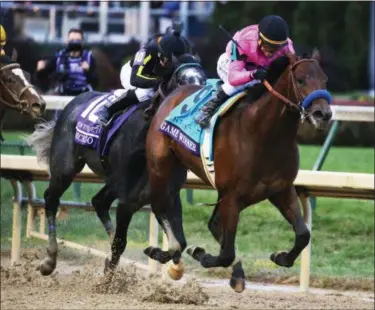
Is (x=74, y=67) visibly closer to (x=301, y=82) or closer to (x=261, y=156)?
(x=261, y=156)

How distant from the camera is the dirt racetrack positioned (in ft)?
27.1

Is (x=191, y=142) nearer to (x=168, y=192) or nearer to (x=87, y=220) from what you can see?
(x=168, y=192)

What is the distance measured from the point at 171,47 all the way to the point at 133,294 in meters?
1.73

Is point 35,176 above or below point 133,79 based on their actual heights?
below

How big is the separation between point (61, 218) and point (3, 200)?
817 millimetres

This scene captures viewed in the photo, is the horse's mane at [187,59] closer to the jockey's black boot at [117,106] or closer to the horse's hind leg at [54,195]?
the jockey's black boot at [117,106]

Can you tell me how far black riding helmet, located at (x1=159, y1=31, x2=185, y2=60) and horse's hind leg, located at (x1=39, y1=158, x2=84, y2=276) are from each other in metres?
1.27

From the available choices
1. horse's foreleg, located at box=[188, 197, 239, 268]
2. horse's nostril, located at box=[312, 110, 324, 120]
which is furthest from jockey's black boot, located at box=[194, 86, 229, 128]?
horse's nostril, located at box=[312, 110, 324, 120]

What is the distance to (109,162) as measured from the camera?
8.93 meters

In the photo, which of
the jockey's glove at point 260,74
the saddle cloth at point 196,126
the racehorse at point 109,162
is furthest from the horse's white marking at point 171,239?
the jockey's glove at point 260,74

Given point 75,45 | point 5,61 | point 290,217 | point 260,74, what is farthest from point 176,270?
point 75,45

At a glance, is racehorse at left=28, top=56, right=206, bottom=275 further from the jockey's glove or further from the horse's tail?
the jockey's glove

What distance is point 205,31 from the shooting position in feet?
72.9

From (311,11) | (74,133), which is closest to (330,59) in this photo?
(311,11)
